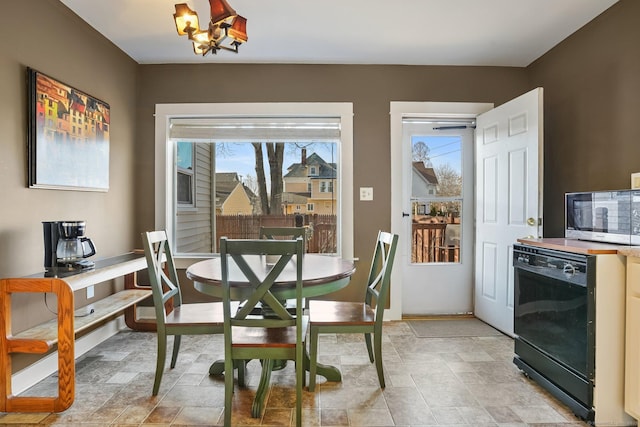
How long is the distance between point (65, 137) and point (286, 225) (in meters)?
1.94

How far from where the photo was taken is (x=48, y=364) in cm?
246

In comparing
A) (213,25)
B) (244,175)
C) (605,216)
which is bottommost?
(605,216)

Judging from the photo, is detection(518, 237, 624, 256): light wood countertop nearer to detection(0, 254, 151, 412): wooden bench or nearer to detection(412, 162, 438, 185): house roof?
detection(412, 162, 438, 185): house roof

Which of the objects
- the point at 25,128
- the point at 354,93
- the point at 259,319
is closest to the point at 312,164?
the point at 354,93

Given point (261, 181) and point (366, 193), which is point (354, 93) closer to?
point (366, 193)

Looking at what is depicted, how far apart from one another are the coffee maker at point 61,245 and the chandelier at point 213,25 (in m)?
1.38

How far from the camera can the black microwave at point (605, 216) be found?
1.99 metres

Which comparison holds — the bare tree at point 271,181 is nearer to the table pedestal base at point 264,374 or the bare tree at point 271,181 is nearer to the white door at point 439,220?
the white door at point 439,220

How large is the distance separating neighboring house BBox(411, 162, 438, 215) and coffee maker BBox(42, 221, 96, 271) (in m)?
2.90

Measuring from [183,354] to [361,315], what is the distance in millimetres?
1433

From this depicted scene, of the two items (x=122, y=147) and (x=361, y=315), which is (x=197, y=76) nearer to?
(x=122, y=147)

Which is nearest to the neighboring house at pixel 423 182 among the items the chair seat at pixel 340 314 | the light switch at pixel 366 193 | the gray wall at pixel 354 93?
the gray wall at pixel 354 93

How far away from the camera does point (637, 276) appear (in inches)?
72.0

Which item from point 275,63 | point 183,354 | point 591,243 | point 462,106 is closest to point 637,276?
point 591,243
